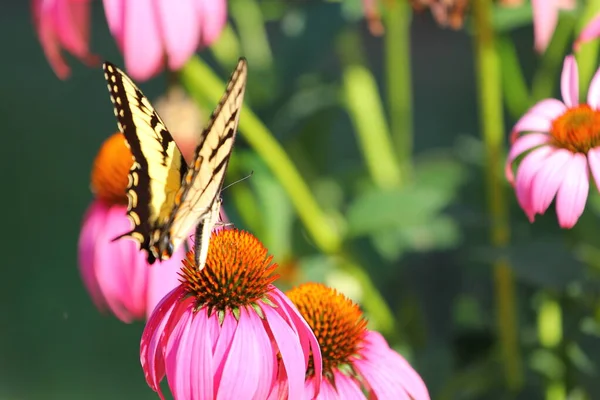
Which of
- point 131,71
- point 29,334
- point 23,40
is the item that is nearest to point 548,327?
point 131,71

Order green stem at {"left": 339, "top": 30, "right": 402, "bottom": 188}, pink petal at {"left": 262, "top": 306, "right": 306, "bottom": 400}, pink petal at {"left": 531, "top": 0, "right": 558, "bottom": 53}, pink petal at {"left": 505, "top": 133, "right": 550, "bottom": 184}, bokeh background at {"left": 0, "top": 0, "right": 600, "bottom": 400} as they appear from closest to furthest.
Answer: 1. pink petal at {"left": 262, "top": 306, "right": 306, "bottom": 400}
2. pink petal at {"left": 505, "top": 133, "right": 550, "bottom": 184}
3. pink petal at {"left": 531, "top": 0, "right": 558, "bottom": 53}
4. bokeh background at {"left": 0, "top": 0, "right": 600, "bottom": 400}
5. green stem at {"left": 339, "top": 30, "right": 402, "bottom": 188}

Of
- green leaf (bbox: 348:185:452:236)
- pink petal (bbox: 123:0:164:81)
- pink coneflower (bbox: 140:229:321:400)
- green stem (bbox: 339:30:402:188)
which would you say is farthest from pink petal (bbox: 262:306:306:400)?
green stem (bbox: 339:30:402:188)

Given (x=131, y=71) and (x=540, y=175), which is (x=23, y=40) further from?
(x=540, y=175)

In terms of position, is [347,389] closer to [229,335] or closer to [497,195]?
[229,335]

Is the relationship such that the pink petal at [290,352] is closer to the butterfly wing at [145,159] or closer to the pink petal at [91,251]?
the butterfly wing at [145,159]

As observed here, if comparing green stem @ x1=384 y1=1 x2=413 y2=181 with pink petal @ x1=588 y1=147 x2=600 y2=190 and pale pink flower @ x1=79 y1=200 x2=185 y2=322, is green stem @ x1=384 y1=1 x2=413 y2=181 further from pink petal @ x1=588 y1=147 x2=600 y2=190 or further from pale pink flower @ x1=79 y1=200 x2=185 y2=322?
pink petal @ x1=588 y1=147 x2=600 y2=190
